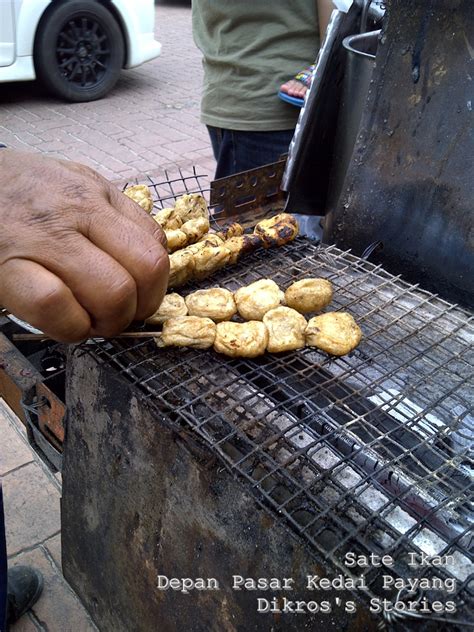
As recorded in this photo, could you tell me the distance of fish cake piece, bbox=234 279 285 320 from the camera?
200cm

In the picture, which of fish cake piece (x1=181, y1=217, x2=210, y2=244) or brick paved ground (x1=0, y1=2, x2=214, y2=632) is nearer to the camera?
fish cake piece (x1=181, y1=217, x2=210, y2=244)

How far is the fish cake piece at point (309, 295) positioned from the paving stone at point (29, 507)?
208 centimetres

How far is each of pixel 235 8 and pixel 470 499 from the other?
303 centimetres

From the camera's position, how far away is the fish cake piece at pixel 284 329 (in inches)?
72.9

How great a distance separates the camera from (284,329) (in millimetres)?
1883

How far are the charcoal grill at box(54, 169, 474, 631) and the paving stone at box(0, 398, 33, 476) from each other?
1.42m

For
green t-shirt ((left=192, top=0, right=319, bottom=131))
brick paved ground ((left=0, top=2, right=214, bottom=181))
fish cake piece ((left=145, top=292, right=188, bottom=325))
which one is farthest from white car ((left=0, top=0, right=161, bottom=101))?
fish cake piece ((left=145, top=292, right=188, bottom=325))

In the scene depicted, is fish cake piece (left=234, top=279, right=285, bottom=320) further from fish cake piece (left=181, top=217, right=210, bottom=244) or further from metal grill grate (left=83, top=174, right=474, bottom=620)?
fish cake piece (left=181, top=217, right=210, bottom=244)

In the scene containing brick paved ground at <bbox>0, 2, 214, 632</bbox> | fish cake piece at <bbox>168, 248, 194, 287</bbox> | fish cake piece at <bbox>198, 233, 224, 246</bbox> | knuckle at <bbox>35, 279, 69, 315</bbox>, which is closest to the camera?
knuckle at <bbox>35, 279, 69, 315</bbox>

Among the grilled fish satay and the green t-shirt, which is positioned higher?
the green t-shirt

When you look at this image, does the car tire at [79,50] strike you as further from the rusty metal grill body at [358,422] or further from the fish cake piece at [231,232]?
the rusty metal grill body at [358,422]

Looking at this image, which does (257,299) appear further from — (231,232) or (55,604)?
(55,604)

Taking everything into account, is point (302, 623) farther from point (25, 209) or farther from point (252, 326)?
point (25, 209)

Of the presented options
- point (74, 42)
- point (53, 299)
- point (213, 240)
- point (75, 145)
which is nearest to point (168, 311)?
point (213, 240)
